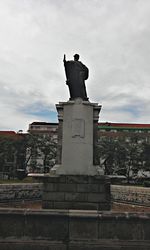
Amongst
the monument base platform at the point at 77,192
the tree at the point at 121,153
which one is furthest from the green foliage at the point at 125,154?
the monument base platform at the point at 77,192

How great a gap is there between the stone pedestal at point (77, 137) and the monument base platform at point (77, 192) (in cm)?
26

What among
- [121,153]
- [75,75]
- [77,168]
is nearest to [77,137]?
[77,168]

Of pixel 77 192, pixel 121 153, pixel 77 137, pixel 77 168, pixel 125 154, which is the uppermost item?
pixel 121 153

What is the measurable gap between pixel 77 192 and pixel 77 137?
1.74m

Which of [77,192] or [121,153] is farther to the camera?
[121,153]

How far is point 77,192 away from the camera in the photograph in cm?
809

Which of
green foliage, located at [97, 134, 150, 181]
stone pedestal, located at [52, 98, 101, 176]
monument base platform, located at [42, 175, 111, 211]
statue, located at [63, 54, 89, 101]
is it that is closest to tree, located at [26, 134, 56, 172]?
green foliage, located at [97, 134, 150, 181]

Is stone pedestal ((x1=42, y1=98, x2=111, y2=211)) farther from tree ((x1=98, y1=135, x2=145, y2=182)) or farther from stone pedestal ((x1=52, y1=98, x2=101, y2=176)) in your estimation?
tree ((x1=98, y1=135, x2=145, y2=182))

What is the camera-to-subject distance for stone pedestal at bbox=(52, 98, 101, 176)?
8.40 metres

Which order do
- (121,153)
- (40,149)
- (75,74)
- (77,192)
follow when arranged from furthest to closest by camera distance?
(40,149) < (121,153) < (75,74) < (77,192)

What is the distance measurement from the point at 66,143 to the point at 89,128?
0.90 metres

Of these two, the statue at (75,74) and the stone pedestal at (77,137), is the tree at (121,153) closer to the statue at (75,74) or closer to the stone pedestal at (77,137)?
the statue at (75,74)

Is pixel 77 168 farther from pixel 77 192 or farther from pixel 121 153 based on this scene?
pixel 121 153

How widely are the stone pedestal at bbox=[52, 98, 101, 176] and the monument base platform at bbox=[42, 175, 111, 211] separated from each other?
0.26 m
